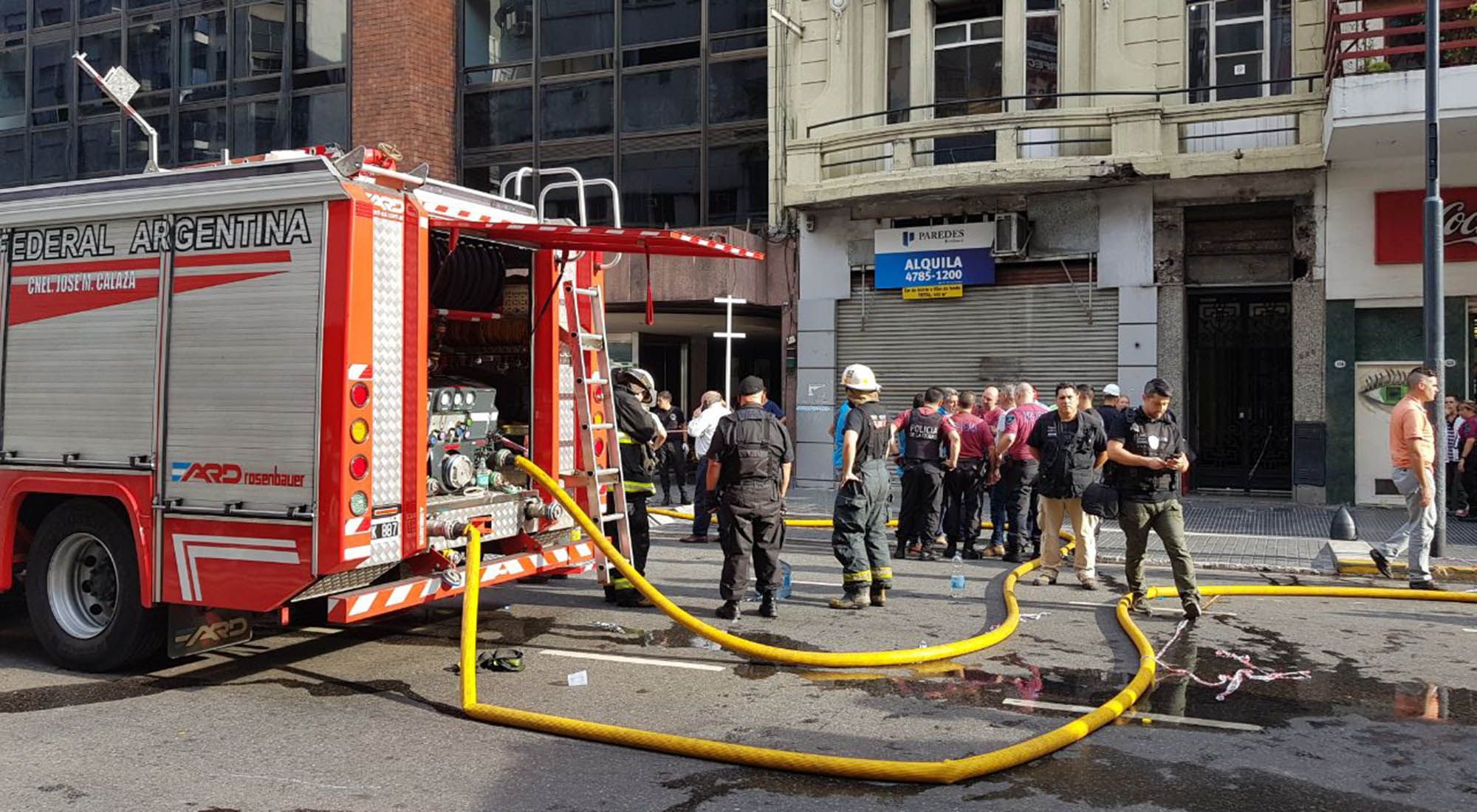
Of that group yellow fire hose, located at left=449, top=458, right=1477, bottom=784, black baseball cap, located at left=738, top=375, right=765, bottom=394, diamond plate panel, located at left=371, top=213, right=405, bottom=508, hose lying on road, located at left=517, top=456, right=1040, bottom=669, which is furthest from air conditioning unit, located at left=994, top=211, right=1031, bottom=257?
diamond plate panel, located at left=371, top=213, right=405, bottom=508

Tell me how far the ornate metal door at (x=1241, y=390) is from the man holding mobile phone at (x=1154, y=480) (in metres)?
9.52

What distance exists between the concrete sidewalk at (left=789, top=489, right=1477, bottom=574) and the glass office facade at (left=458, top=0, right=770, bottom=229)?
6.17m

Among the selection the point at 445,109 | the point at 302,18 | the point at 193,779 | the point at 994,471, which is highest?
the point at 302,18

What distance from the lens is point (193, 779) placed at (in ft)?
15.9

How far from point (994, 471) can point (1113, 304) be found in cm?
666

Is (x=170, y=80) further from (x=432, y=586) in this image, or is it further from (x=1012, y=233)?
(x=432, y=586)

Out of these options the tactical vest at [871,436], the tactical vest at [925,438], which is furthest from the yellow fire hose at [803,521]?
the tactical vest at [871,436]

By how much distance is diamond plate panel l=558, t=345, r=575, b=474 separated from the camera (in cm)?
779

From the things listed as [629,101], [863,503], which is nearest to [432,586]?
[863,503]

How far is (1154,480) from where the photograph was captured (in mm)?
8398

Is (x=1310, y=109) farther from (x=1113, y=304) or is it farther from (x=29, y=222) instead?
(x=29, y=222)

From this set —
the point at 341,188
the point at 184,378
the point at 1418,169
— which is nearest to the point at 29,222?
the point at 184,378

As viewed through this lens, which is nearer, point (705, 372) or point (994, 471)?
point (994, 471)

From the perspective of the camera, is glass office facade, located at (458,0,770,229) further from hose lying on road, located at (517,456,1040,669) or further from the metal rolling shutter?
hose lying on road, located at (517,456,1040,669)
